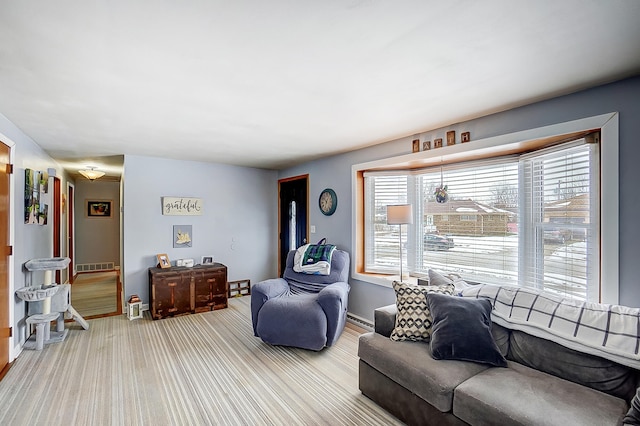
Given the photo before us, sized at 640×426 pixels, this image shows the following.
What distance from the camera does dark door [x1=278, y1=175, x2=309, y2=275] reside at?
17.1ft

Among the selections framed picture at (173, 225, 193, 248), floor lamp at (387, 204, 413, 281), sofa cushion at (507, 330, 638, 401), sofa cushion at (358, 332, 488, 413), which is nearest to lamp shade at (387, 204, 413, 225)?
floor lamp at (387, 204, 413, 281)

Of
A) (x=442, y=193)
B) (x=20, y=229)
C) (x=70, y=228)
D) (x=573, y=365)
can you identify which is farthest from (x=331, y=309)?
(x=70, y=228)

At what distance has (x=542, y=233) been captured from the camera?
107 inches

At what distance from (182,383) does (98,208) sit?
23.3 ft

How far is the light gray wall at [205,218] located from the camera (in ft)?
14.8

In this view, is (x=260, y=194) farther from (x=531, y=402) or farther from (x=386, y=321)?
(x=531, y=402)

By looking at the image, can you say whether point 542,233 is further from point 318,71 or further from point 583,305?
point 318,71

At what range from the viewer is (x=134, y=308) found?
420 cm

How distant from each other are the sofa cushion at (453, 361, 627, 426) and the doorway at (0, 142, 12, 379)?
12.2 feet

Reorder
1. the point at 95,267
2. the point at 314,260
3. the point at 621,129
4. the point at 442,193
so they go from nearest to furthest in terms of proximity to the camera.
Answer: the point at 621,129 < the point at 442,193 < the point at 314,260 < the point at 95,267

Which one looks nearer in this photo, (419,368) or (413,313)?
(419,368)

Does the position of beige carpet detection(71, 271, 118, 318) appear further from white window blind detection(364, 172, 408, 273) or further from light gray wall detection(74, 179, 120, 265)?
white window blind detection(364, 172, 408, 273)

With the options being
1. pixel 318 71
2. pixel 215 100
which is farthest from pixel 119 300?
pixel 318 71

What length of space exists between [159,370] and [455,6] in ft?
11.3
